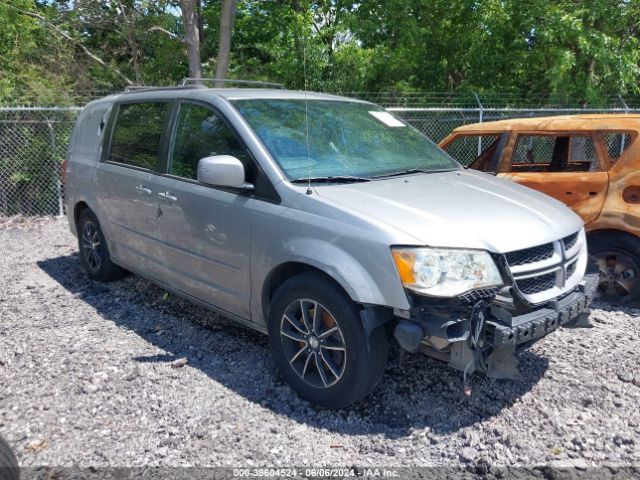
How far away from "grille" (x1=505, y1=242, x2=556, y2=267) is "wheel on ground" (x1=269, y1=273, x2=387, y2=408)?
803 mm

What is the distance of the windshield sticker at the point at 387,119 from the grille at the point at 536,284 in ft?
6.12

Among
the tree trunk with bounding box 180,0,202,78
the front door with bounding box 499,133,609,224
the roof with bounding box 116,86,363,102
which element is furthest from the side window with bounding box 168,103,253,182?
the tree trunk with bounding box 180,0,202,78

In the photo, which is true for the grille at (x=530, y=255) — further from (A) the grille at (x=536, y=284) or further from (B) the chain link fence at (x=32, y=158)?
(B) the chain link fence at (x=32, y=158)

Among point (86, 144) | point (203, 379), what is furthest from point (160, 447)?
point (86, 144)

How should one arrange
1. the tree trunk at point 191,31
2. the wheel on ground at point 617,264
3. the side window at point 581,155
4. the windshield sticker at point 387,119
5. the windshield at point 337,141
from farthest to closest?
1. the tree trunk at point 191,31
2. the side window at point 581,155
3. the wheel on ground at point 617,264
4. the windshield sticker at point 387,119
5. the windshield at point 337,141

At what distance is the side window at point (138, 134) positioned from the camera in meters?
4.65

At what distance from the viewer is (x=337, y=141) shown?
4.03 metres

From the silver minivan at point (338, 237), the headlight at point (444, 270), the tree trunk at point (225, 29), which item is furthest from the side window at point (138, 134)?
the tree trunk at point (225, 29)

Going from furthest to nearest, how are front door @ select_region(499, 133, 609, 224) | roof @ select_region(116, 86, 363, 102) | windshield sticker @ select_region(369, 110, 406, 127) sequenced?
1. front door @ select_region(499, 133, 609, 224)
2. windshield sticker @ select_region(369, 110, 406, 127)
3. roof @ select_region(116, 86, 363, 102)

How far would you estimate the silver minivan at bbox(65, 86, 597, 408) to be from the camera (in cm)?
298

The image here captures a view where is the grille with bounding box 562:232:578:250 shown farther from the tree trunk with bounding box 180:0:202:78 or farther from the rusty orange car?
the tree trunk with bounding box 180:0:202:78

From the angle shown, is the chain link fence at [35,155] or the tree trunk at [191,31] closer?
the chain link fence at [35,155]

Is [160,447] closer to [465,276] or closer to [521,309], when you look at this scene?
[465,276]

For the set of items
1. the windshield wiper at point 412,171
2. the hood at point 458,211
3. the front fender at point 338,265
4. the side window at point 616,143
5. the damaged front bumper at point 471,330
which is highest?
the side window at point 616,143
